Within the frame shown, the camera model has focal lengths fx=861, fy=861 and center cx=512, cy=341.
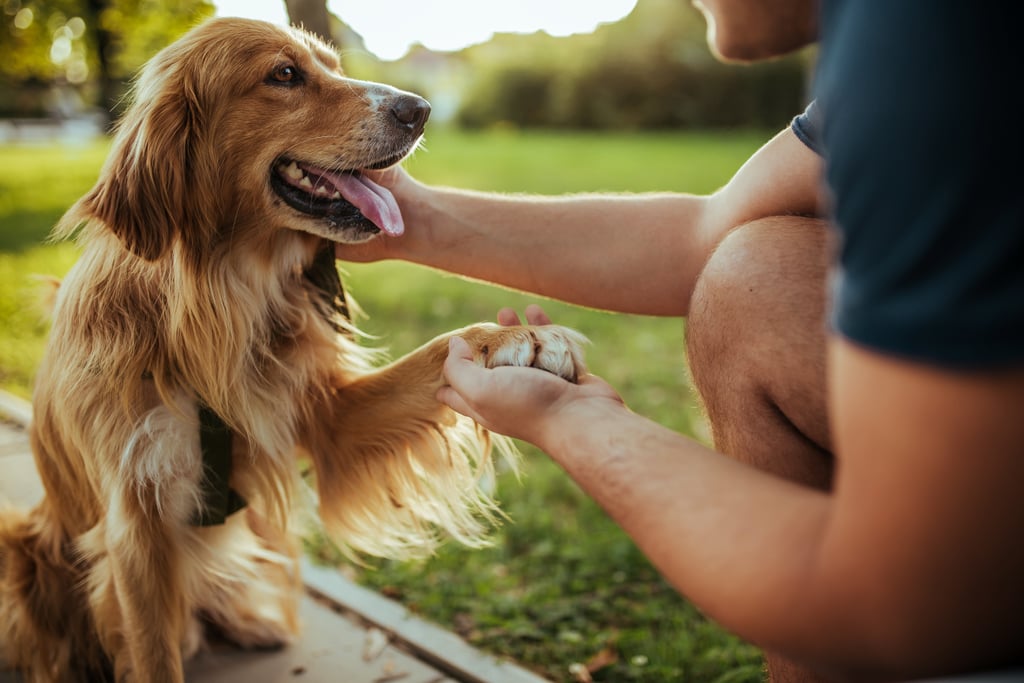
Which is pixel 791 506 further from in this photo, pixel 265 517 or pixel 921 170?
pixel 265 517

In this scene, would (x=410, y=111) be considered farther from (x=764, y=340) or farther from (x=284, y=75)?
(x=764, y=340)

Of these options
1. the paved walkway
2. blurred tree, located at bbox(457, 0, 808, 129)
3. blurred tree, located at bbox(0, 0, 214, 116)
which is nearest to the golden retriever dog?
the paved walkway

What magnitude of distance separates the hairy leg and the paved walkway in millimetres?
1152

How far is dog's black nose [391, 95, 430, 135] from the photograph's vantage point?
2.47 m

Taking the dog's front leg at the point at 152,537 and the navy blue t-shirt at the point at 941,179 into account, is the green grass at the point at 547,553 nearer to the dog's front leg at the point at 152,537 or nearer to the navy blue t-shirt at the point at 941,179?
the dog's front leg at the point at 152,537

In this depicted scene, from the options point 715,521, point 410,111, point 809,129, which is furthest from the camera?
point 410,111

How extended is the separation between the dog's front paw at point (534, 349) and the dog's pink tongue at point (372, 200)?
0.47 m

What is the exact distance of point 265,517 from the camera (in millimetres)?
2541

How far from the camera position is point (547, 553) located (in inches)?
127

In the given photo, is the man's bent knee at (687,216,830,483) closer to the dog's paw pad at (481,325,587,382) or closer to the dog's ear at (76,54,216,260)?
the dog's paw pad at (481,325,587,382)

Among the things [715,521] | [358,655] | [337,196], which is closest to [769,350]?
[715,521]

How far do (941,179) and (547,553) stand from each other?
2567 mm

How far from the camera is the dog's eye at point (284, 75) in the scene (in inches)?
94.7

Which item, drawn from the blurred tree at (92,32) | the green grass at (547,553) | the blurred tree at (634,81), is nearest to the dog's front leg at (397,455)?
the green grass at (547,553)
